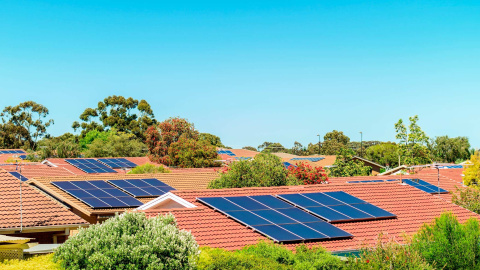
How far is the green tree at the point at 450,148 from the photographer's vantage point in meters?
112

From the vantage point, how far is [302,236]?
1867cm

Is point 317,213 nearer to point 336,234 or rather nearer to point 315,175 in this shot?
point 336,234

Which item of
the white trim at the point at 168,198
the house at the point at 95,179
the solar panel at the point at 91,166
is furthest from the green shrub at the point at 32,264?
the solar panel at the point at 91,166

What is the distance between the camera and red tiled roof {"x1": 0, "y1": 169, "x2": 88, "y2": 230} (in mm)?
21219

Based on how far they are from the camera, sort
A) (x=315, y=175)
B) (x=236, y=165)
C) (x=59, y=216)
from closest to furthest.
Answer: (x=59, y=216)
(x=236, y=165)
(x=315, y=175)

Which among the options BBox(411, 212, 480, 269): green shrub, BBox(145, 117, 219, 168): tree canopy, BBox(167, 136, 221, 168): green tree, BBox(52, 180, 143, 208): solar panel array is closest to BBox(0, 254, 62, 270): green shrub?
BBox(411, 212, 480, 269): green shrub

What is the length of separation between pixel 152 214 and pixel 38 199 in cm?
634

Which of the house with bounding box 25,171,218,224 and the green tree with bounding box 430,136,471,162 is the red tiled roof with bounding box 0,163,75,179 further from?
the green tree with bounding box 430,136,471,162

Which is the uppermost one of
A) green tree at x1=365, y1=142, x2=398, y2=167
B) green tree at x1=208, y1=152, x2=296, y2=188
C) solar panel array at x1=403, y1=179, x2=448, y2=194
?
green tree at x1=365, y1=142, x2=398, y2=167

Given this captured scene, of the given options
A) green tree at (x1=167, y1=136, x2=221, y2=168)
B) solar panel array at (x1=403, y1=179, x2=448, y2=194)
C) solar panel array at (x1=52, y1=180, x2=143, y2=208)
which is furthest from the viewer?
green tree at (x1=167, y1=136, x2=221, y2=168)

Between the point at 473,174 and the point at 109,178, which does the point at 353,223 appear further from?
the point at 473,174

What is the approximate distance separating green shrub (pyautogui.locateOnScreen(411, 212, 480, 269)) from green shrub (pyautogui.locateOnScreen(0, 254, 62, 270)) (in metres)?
10.4

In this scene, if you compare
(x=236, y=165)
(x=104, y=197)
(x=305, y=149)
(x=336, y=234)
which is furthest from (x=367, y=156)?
(x=336, y=234)

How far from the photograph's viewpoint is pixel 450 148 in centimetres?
11431
